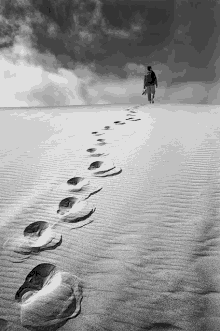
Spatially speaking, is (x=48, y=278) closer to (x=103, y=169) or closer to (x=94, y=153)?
(x=103, y=169)

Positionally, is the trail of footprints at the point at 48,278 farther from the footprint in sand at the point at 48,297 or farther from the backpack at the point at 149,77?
the backpack at the point at 149,77

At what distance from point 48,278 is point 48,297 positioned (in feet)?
0.56

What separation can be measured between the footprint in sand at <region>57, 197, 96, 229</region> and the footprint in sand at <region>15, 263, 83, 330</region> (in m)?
0.53

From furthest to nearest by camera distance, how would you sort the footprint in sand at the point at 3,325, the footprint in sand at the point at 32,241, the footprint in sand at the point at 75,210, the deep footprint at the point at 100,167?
1. the deep footprint at the point at 100,167
2. the footprint in sand at the point at 75,210
3. the footprint in sand at the point at 32,241
4. the footprint in sand at the point at 3,325

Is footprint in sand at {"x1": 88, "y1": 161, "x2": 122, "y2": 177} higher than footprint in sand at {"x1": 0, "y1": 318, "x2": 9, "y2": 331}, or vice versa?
footprint in sand at {"x1": 88, "y1": 161, "x2": 122, "y2": 177}

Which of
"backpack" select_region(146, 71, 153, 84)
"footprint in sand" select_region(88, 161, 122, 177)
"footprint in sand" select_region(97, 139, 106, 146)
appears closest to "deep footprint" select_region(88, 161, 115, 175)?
"footprint in sand" select_region(88, 161, 122, 177)

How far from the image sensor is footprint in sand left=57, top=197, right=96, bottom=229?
2111mm

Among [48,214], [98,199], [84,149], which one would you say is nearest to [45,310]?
[48,214]

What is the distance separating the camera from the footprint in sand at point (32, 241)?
5.62 ft

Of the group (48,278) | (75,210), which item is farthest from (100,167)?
(48,278)

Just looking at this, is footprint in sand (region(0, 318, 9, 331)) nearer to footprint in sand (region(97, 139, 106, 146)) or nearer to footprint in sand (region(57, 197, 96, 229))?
footprint in sand (region(57, 197, 96, 229))

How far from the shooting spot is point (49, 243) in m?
1.81

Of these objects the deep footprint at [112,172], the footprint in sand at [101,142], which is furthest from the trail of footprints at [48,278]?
the footprint in sand at [101,142]

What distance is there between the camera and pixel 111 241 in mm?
1855
